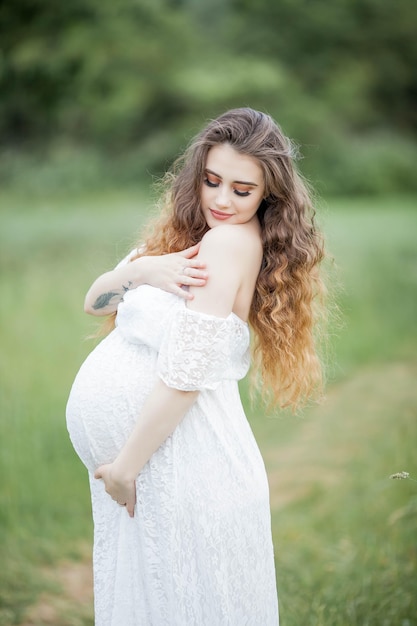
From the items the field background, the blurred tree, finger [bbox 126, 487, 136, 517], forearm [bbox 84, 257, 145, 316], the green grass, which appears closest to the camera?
finger [bbox 126, 487, 136, 517]

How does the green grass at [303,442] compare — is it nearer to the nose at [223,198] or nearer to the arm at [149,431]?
the nose at [223,198]

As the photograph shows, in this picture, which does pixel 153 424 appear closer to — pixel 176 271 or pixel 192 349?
pixel 192 349

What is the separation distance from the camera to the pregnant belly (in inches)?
77.6

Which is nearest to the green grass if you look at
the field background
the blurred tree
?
the field background

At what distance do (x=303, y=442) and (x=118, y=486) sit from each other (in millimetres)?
3594

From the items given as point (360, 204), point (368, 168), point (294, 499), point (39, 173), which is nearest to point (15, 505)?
point (294, 499)

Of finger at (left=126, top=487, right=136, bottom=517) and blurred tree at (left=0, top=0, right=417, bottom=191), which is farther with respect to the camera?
blurred tree at (left=0, top=0, right=417, bottom=191)

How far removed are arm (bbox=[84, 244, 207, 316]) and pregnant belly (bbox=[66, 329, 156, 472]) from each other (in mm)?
186

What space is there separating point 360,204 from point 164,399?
1090 cm

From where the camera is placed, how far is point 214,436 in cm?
200

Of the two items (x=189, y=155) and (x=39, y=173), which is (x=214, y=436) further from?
(x=39, y=173)

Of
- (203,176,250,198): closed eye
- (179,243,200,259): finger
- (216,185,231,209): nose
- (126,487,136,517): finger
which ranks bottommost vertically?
(126,487,136,517): finger

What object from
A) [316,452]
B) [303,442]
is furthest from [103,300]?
[303,442]

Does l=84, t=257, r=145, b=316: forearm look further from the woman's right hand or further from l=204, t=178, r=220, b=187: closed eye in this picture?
l=204, t=178, r=220, b=187: closed eye
